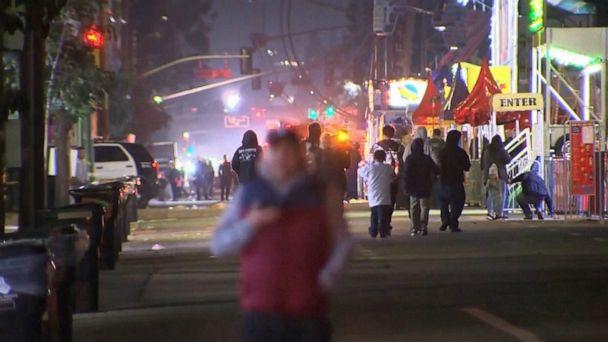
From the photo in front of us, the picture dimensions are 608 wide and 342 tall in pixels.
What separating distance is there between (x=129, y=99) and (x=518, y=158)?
2763cm

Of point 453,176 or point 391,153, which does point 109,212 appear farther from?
point 391,153

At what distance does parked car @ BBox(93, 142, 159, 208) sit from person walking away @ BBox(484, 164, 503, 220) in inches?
460

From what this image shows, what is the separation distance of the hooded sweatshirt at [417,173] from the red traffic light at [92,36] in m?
7.05

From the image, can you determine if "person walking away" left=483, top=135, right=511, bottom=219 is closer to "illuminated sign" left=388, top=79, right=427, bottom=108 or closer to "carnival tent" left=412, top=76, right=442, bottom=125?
"carnival tent" left=412, top=76, right=442, bottom=125

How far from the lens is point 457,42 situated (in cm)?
4488

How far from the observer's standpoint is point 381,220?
20156 millimetres

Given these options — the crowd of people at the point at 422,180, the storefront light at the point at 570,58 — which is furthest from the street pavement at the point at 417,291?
the storefront light at the point at 570,58

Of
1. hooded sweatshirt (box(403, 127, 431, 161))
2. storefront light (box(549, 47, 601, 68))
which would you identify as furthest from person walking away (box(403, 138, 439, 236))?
storefront light (box(549, 47, 601, 68))

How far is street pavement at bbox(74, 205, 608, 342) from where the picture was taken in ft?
35.2

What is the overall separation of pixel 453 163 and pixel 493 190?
362 cm

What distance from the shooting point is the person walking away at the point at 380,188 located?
19.8m

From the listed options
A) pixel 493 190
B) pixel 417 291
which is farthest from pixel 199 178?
pixel 417 291

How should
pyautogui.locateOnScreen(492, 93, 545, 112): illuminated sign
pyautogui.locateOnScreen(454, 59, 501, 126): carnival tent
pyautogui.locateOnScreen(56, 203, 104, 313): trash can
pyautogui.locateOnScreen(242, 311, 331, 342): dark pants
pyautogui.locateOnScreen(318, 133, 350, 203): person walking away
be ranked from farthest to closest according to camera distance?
pyautogui.locateOnScreen(454, 59, 501, 126): carnival tent, pyautogui.locateOnScreen(492, 93, 545, 112): illuminated sign, pyautogui.locateOnScreen(318, 133, 350, 203): person walking away, pyautogui.locateOnScreen(56, 203, 104, 313): trash can, pyautogui.locateOnScreen(242, 311, 331, 342): dark pants

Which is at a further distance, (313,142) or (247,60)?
(247,60)
